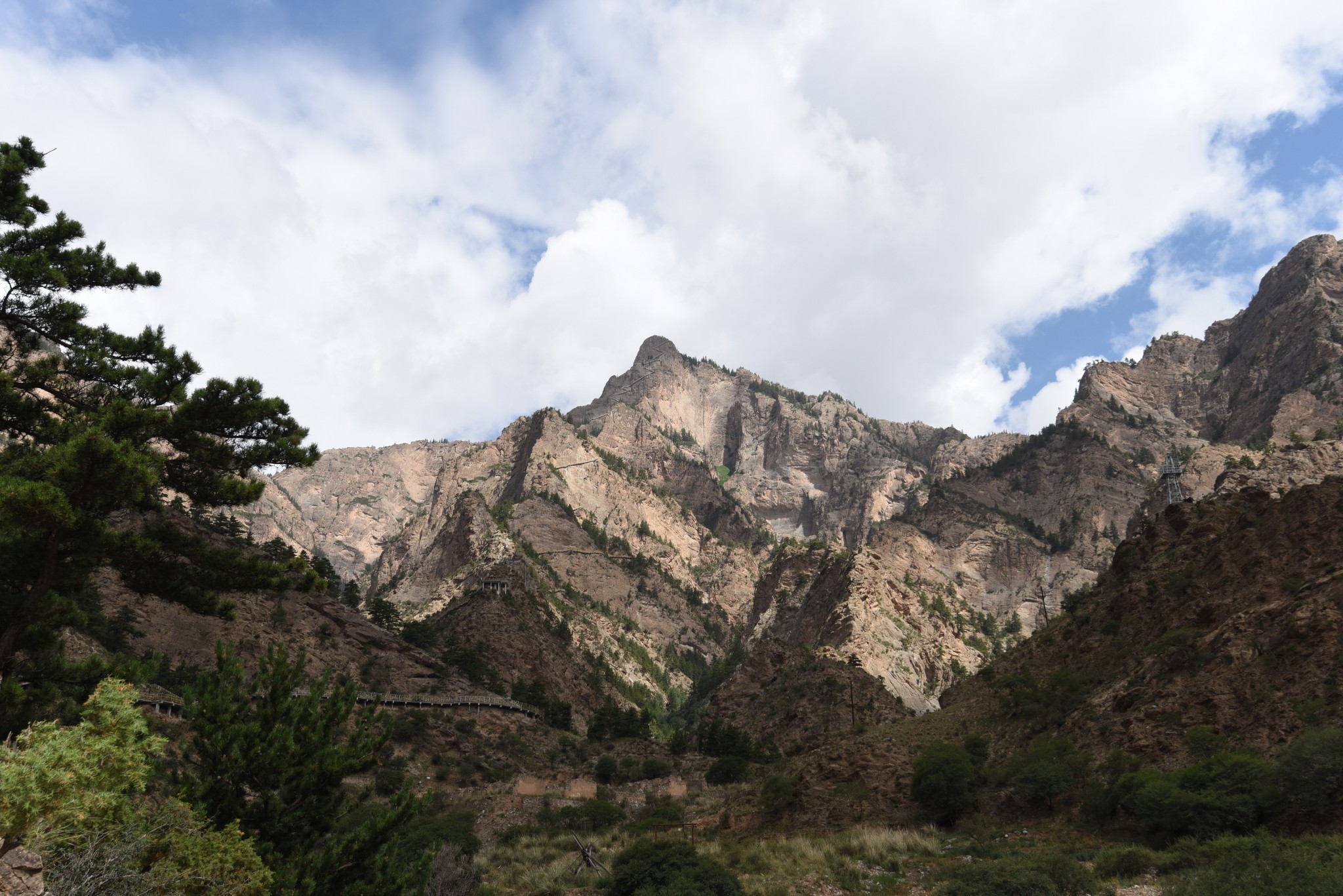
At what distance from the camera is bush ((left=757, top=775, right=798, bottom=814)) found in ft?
132

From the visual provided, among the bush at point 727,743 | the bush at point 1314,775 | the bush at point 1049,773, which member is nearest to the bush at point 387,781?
the bush at point 727,743

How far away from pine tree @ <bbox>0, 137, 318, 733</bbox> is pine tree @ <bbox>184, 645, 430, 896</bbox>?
8.42ft

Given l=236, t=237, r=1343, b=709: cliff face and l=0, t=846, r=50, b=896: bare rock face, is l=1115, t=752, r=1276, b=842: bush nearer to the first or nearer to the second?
l=0, t=846, r=50, b=896: bare rock face

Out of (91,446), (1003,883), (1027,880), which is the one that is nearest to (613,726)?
(1003,883)

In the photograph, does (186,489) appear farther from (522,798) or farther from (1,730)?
(522,798)

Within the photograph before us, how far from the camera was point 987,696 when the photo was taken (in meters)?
53.5

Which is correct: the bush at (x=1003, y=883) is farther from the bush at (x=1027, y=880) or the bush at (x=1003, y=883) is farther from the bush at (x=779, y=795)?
the bush at (x=779, y=795)

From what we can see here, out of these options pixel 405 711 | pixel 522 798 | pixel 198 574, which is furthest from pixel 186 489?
pixel 405 711

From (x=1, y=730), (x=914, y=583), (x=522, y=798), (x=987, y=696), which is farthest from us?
(x=914, y=583)

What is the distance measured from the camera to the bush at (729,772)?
60156mm

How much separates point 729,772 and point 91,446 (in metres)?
54.4

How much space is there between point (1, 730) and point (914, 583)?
13001 cm

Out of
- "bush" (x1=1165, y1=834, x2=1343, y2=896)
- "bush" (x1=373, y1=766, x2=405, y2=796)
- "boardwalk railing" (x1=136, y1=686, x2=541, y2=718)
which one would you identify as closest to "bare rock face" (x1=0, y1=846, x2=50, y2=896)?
"bush" (x1=1165, y1=834, x2=1343, y2=896)

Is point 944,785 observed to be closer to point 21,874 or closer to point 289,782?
point 289,782
